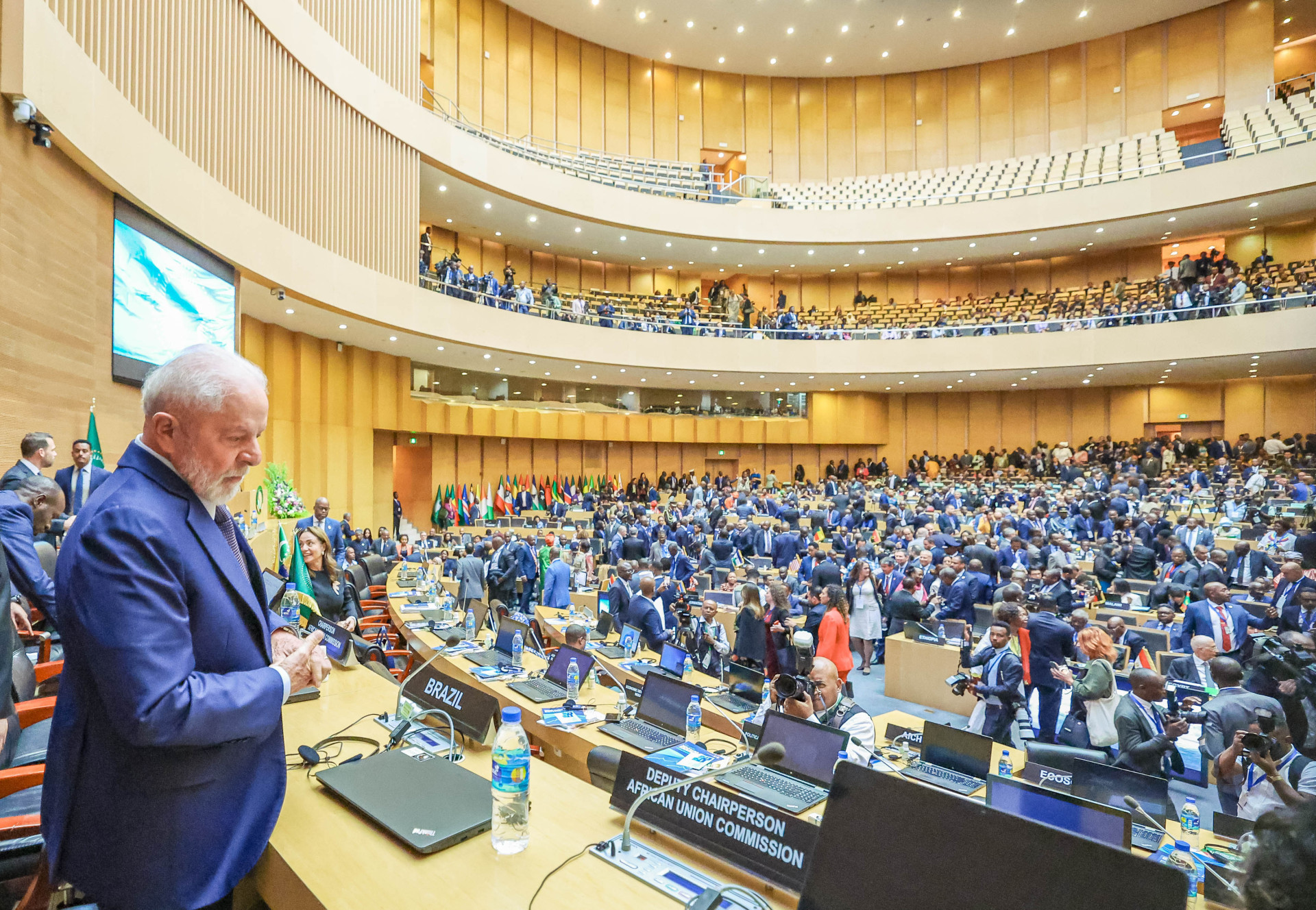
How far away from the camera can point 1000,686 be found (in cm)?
509

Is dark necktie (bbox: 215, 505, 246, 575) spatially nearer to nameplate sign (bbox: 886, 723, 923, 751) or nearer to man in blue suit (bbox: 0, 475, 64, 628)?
man in blue suit (bbox: 0, 475, 64, 628)

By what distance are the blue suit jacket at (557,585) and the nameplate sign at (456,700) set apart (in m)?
5.57

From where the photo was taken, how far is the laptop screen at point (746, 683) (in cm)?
441

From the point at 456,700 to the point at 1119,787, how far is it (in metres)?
2.99

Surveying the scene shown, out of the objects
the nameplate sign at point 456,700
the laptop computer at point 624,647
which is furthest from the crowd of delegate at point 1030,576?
the nameplate sign at point 456,700

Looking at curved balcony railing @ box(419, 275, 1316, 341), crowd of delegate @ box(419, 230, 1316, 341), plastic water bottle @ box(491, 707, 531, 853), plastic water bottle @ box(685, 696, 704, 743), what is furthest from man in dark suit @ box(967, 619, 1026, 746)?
crowd of delegate @ box(419, 230, 1316, 341)

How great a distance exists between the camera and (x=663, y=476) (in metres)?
25.2

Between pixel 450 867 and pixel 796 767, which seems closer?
pixel 450 867

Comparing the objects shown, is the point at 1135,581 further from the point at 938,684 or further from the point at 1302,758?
the point at 1302,758

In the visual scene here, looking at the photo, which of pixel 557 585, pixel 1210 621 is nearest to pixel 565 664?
pixel 557 585

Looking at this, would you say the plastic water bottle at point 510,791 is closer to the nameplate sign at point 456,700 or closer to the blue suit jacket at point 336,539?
the nameplate sign at point 456,700

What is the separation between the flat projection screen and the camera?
23.6 ft

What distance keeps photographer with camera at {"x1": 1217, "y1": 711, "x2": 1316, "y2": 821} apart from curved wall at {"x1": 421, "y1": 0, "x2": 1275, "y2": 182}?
76.0 feet

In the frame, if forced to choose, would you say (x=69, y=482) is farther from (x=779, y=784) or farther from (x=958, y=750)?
(x=958, y=750)
